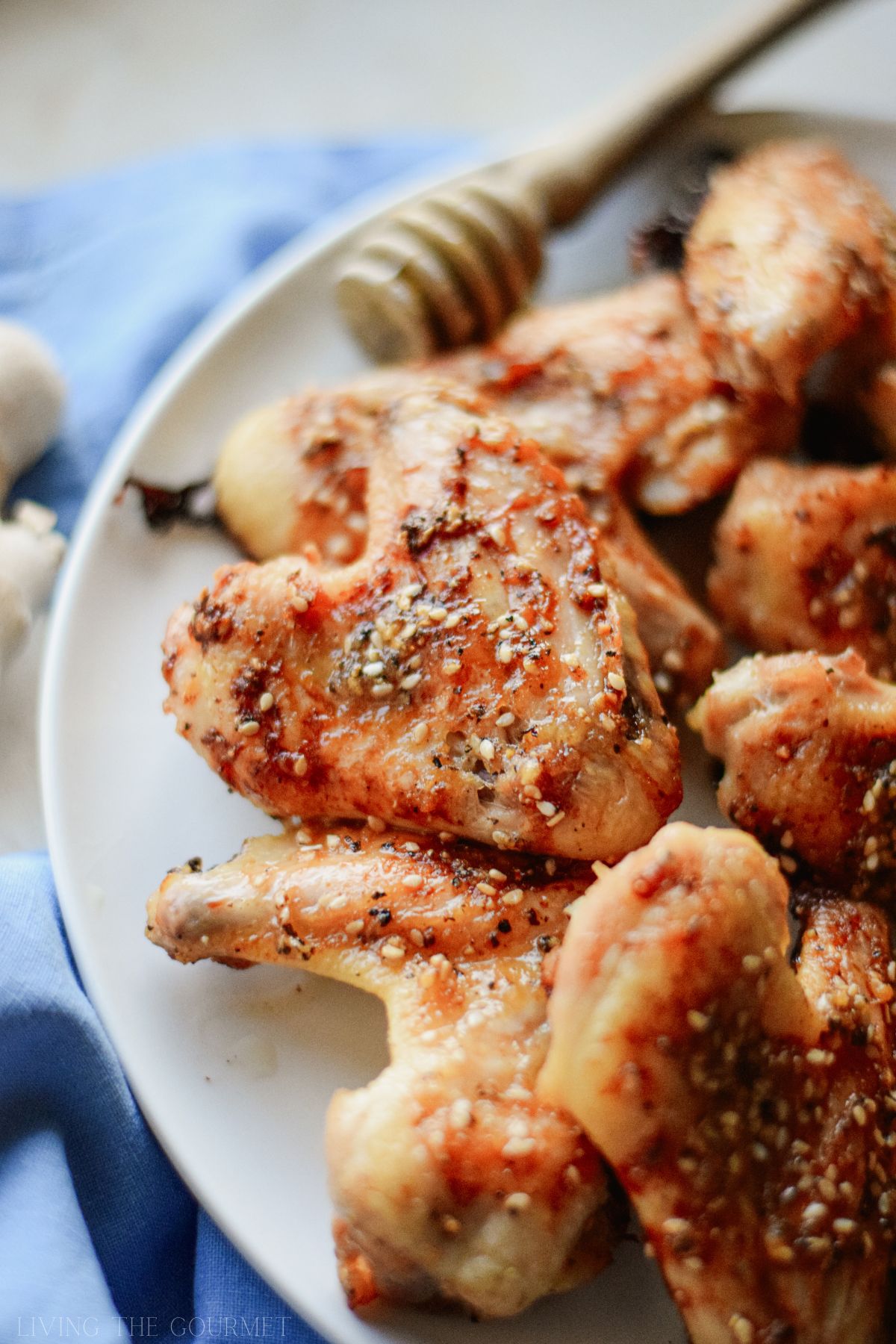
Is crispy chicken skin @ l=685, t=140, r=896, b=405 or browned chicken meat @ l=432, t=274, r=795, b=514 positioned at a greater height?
crispy chicken skin @ l=685, t=140, r=896, b=405

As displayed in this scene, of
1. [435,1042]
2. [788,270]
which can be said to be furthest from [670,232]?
[435,1042]

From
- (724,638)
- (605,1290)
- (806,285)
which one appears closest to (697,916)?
(605,1290)

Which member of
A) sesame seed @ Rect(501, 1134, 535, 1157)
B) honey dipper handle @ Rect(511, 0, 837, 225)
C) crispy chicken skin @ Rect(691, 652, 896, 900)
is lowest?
sesame seed @ Rect(501, 1134, 535, 1157)

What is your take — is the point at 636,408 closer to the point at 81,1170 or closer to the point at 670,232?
the point at 670,232

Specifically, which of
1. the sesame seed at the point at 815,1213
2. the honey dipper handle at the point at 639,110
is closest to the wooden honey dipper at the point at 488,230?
the honey dipper handle at the point at 639,110

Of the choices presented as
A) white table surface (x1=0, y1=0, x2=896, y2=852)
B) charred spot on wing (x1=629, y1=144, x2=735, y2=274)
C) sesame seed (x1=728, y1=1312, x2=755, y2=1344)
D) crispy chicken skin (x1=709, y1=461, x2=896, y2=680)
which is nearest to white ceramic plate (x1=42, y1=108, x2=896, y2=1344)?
sesame seed (x1=728, y1=1312, x2=755, y2=1344)

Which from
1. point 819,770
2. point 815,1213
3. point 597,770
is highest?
point 597,770

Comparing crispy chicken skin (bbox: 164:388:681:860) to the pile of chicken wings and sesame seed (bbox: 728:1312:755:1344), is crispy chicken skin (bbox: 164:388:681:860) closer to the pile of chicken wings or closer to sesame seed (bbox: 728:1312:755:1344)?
the pile of chicken wings
